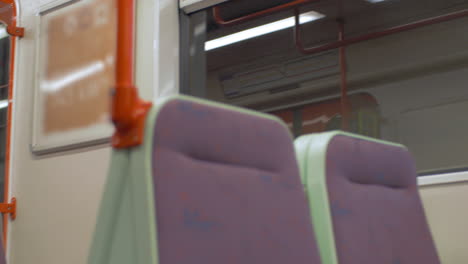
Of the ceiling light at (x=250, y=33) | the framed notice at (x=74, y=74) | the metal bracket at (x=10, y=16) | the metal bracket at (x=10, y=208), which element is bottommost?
the metal bracket at (x=10, y=208)

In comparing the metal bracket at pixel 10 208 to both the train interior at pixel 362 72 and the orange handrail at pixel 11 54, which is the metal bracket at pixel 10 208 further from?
the train interior at pixel 362 72

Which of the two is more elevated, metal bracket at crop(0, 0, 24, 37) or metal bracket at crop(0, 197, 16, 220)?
metal bracket at crop(0, 0, 24, 37)

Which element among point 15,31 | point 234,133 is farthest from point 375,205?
point 15,31

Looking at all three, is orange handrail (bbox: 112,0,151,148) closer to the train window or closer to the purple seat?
the purple seat

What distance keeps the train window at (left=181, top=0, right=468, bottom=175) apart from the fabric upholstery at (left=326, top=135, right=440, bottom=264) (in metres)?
2.50

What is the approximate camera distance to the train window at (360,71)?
5535mm

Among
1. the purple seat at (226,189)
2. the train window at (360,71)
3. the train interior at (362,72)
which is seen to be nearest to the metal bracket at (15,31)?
the train interior at (362,72)

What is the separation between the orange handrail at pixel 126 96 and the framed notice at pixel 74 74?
79.7 inches

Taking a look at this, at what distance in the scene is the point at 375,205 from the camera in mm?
1388

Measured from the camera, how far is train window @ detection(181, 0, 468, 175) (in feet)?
18.2

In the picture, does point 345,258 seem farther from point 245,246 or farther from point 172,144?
point 172,144

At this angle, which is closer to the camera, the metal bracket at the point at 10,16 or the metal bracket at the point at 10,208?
the metal bracket at the point at 10,208

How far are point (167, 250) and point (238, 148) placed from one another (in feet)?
0.81

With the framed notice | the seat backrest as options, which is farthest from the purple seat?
the framed notice
